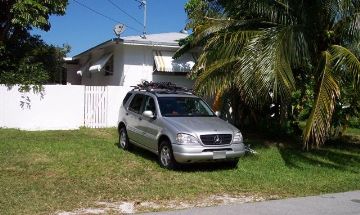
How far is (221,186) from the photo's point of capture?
9.69 m

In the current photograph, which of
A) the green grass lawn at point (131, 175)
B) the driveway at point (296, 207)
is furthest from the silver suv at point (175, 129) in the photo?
the driveway at point (296, 207)

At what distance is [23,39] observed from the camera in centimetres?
1836

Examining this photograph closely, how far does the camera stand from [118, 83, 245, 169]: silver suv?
34.8 feet

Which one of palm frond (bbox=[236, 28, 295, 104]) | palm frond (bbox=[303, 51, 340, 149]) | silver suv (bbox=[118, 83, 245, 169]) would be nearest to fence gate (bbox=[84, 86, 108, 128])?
silver suv (bbox=[118, 83, 245, 169])

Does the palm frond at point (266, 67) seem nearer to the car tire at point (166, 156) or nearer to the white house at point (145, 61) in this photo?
the car tire at point (166, 156)

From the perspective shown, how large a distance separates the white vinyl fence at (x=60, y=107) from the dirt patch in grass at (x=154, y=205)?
9676 mm

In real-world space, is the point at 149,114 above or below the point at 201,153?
above

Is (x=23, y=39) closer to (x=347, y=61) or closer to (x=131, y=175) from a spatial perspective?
(x=131, y=175)

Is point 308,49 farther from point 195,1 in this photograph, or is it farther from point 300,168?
point 195,1

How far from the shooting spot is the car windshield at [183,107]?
11.9 m

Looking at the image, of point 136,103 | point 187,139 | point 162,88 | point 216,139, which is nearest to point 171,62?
point 162,88

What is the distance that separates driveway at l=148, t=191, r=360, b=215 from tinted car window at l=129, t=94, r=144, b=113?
5.42m

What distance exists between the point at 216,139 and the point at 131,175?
6.40ft

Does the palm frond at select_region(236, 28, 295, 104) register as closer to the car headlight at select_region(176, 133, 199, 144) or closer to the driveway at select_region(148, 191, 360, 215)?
the car headlight at select_region(176, 133, 199, 144)
